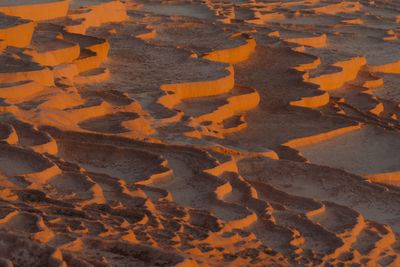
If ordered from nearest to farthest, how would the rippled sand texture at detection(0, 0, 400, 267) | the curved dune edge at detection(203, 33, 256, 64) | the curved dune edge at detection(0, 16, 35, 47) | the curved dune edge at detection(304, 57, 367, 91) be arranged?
the rippled sand texture at detection(0, 0, 400, 267) < the curved dune edge at detection(0, 16, 35, 47) < the curved dune edge at detection(304, 57, 367, 91) < the curved dune edge at detection(203, 33, 256, 64)

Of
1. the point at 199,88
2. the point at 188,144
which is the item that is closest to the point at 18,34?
the point at 199,88

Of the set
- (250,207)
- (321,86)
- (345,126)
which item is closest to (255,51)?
(321,86)

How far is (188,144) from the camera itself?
5.80 m

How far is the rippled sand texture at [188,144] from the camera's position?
3.71 meters

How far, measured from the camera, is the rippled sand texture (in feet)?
12.2

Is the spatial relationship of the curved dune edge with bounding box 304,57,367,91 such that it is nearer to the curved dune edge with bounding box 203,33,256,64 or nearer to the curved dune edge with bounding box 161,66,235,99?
the curved dune edge with bounding box 203,33,256,64

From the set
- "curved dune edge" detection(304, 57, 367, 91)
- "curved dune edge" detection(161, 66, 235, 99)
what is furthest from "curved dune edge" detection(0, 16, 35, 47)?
"curved dune edge" detection(304, 57, 367, 91)

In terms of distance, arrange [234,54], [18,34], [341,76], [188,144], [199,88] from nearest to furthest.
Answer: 1. [188,144]
2. [18,34]
3. [199,88]
4. [341,76]
5. [234,54]

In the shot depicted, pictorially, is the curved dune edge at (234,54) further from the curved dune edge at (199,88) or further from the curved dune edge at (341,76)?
the curved dune edge at (199,88)

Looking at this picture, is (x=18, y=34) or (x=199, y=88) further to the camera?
(x=199, y=88)

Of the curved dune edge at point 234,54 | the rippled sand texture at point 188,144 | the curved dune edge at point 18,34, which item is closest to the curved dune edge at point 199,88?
the rippled sand texture at point 188,144

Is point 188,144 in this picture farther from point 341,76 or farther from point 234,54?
point 341,76

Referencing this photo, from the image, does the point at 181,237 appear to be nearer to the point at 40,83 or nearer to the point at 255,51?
the point at 40,83

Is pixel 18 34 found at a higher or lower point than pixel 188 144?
higher
